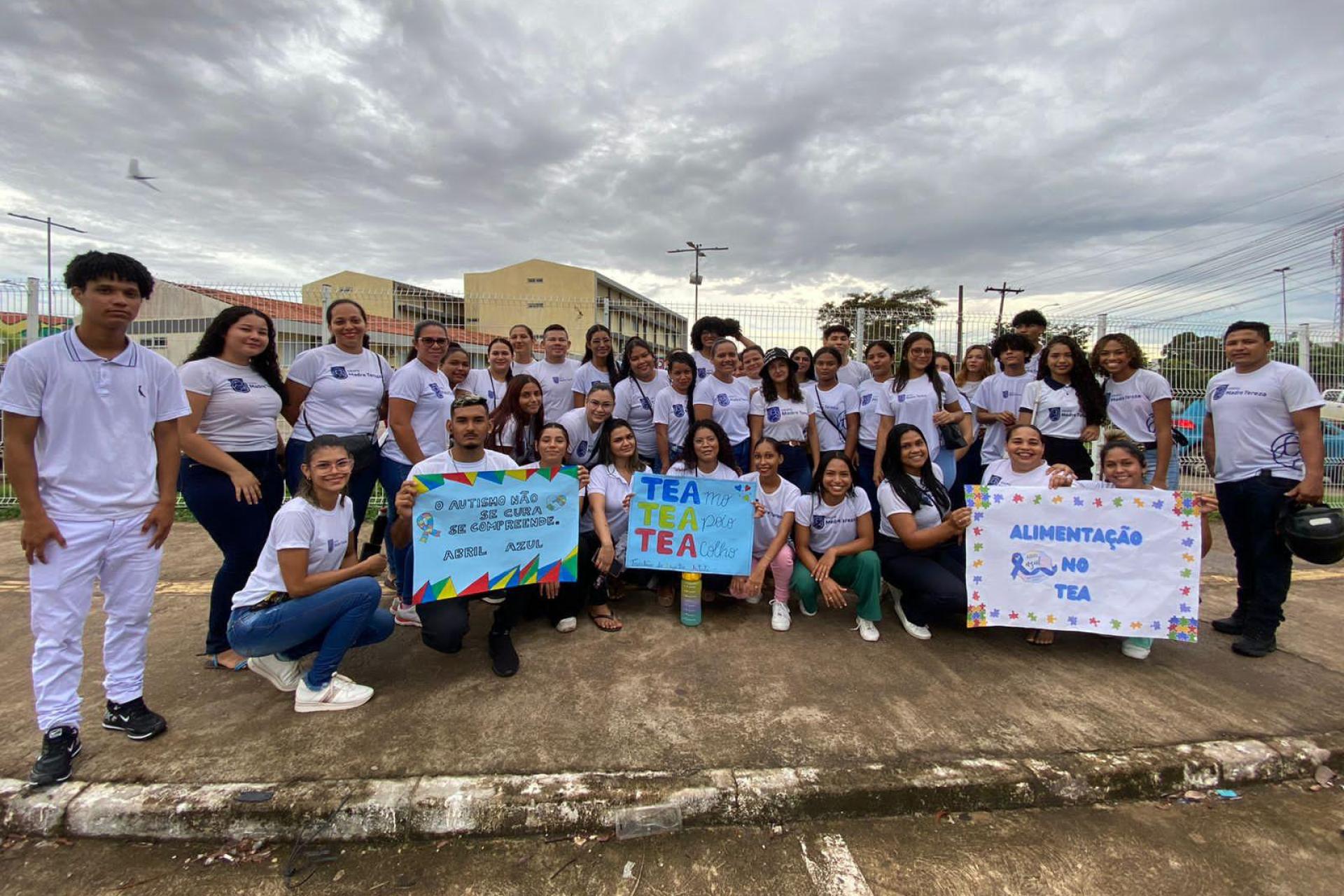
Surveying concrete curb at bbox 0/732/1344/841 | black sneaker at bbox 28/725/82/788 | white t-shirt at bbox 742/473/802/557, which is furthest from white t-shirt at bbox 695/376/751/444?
black sneaker at bbox 28/725/82/788

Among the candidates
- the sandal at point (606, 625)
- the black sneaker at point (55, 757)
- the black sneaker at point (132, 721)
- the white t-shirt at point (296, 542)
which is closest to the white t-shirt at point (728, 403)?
the sandal at point (606, 625)

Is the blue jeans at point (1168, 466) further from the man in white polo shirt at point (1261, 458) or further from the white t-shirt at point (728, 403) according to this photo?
the white t-shirt at point (728, 403)

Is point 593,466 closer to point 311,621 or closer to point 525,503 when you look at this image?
point 525,503

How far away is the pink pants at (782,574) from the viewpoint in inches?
157

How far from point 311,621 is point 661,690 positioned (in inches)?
65.8

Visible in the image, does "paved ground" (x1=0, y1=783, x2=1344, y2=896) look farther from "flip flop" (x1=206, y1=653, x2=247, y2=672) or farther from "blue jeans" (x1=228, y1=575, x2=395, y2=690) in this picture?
"flip flop" (x1=206, y1=653, x2=247, y2=672)

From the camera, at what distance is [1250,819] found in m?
2.31

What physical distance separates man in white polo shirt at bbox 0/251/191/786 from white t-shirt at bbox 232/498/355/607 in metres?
0.38

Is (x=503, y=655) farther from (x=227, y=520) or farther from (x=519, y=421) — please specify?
(x=519, y=421)

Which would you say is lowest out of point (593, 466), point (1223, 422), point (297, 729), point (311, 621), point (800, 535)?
point (297, 729)

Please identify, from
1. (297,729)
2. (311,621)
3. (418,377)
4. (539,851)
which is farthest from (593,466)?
(539,851)

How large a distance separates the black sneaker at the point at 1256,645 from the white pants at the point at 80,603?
5.71m

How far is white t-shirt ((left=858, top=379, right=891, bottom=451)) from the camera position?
4852 millimetres

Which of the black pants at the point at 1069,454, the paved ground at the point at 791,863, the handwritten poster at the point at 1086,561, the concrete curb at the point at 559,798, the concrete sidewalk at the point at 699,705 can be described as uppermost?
the black pants at the point at 1069,454
